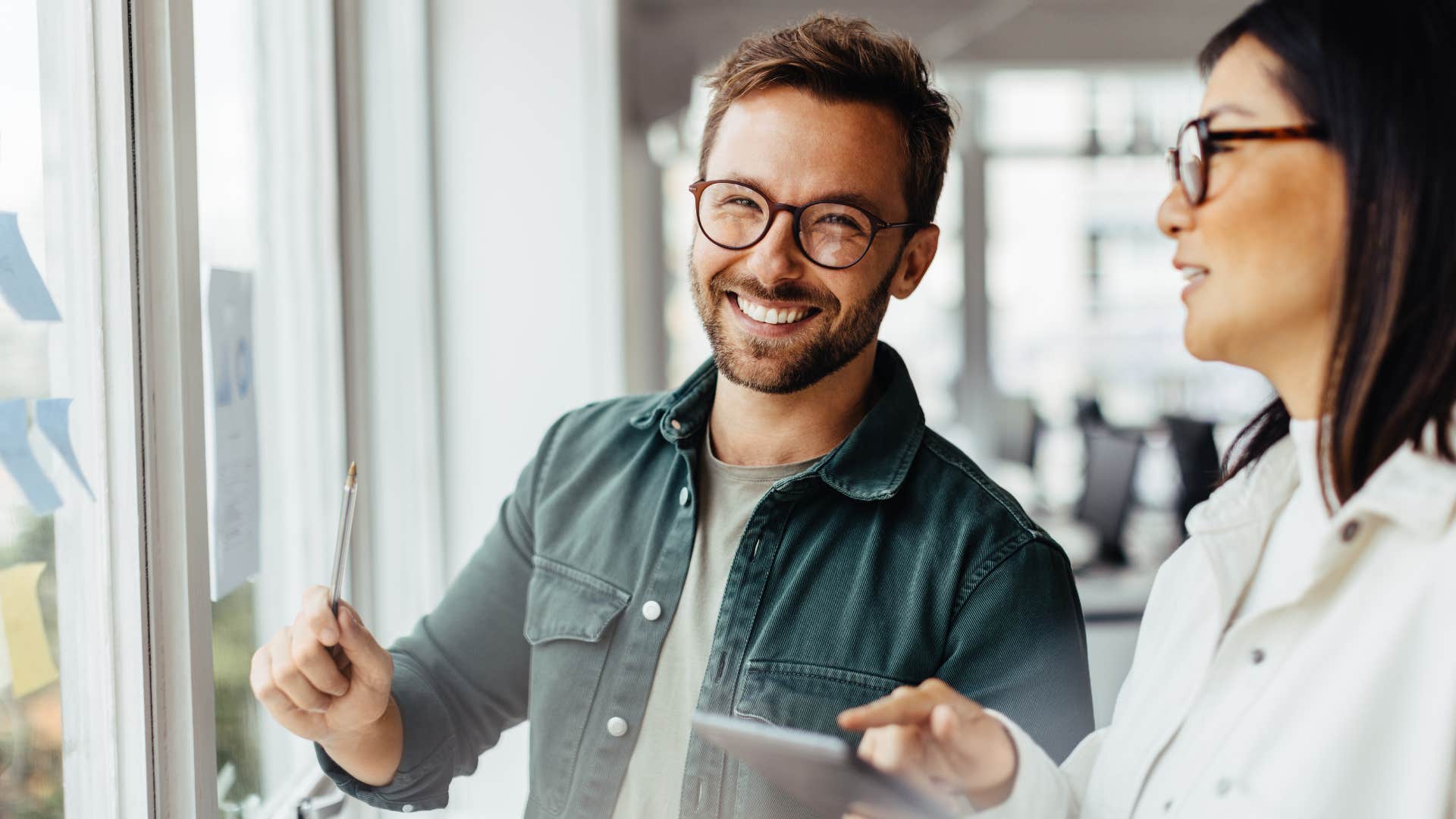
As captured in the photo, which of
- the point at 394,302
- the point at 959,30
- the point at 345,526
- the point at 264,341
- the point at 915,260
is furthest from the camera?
the point at 959,30

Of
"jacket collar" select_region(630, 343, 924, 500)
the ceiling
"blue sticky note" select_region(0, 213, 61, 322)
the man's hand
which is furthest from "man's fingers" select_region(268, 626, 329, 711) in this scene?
the ceiling

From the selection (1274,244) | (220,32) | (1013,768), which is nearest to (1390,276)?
(1274,244)

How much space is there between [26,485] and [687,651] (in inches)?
A: 27.0

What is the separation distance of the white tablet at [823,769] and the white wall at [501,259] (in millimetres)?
1580

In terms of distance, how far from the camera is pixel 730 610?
1.32 m

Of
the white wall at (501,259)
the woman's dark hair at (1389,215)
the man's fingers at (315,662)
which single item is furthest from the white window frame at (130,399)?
the white wall at (501,259)

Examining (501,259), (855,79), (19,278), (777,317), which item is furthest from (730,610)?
(501,259)

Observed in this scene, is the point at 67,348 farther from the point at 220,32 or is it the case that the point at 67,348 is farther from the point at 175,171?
the point at 220,32

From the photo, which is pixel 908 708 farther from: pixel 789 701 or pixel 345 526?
pixel 345 526

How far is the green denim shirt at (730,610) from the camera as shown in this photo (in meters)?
1.26

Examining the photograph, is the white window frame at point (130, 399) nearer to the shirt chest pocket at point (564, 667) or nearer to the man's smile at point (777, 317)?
the shirt chest pocket at point (564, 667)

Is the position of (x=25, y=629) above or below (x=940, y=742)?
above

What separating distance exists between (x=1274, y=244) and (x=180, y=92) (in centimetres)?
101

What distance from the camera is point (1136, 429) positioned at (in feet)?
17.7
